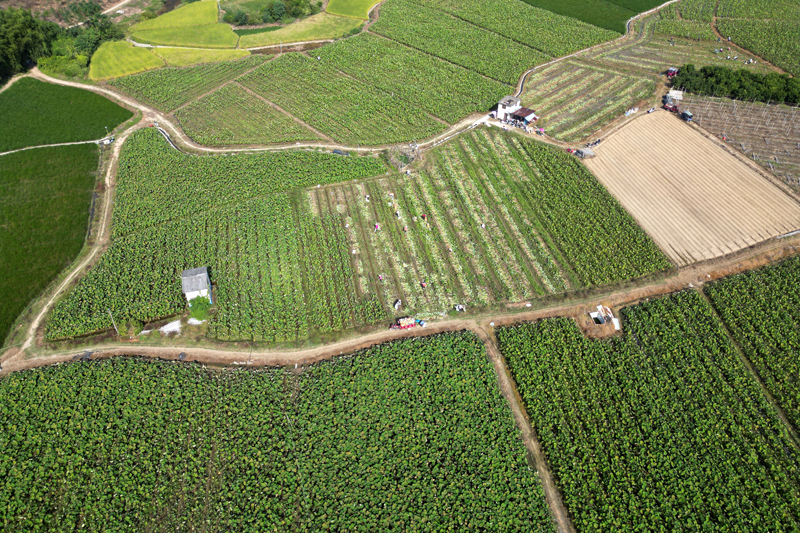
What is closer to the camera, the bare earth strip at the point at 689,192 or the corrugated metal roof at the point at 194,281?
the corrugated metal roof at the point at 194,281

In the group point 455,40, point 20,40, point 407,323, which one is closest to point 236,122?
point 20,40

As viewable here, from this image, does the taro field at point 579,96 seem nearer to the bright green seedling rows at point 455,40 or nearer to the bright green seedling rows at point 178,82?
the bright green seedling rows at point 455,40

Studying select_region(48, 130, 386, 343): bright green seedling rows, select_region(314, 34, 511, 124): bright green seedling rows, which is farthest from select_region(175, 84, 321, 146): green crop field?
select_region(314, 34, 511, 124): bright green seedling rows

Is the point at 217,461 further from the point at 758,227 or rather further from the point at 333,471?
the point at 758,227

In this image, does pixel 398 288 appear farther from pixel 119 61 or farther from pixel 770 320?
pixel 119 61

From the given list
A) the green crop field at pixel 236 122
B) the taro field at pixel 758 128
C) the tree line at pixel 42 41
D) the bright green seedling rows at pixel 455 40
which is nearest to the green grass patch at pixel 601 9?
the bright green seedling rows at pixel 455 40

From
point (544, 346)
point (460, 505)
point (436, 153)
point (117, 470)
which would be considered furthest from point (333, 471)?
point (436, 153)

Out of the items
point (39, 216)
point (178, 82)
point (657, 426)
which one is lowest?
point (657, 426)
